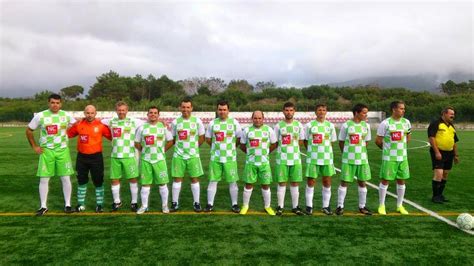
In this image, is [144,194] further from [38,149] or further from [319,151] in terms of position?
[319,151]

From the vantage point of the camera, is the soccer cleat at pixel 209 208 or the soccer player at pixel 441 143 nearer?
the soccer cleat at pixel 209 208

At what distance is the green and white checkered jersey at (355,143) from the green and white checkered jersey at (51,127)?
457 centimetres

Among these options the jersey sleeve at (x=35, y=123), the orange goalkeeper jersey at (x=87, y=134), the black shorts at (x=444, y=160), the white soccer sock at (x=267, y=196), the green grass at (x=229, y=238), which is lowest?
the green grass at (x=229, y=238)

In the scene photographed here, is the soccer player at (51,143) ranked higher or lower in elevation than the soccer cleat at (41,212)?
higher

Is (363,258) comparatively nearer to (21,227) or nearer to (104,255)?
(104,255)

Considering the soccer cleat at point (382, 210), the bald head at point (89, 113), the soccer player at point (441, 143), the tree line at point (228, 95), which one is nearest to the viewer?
the bald head at point (89, 113)

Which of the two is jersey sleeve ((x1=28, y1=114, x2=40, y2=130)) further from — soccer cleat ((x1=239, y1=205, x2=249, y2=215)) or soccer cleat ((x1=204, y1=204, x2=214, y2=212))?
soccer cleat ((x1=239, y1=205, x2=249, y2=215))

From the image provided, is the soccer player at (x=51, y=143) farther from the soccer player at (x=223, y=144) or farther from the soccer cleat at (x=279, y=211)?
the soccer cleat at (x=279, y=211)

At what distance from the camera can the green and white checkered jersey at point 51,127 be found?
214 inches

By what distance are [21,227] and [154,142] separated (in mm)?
2227

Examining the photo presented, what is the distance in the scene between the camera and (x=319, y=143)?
5496mm

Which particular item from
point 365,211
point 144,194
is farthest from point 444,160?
point 144,194

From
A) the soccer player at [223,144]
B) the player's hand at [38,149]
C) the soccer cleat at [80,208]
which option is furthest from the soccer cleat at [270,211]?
the player's hand at [38,149]

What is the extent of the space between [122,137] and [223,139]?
5.34 ft
